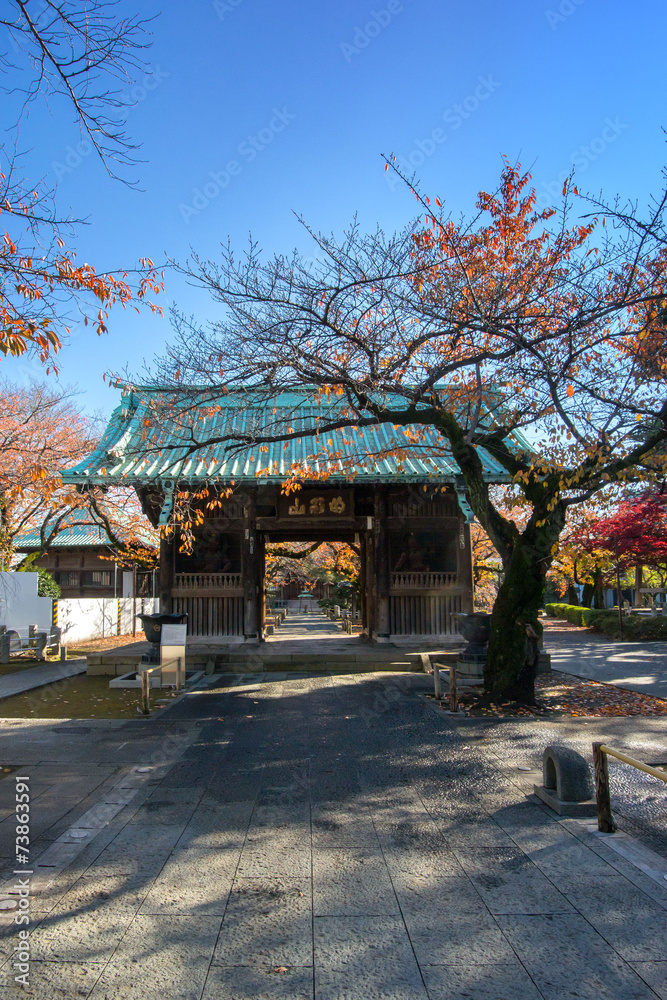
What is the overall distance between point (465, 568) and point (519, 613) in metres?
5.80

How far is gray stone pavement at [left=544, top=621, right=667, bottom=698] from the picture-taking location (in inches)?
510

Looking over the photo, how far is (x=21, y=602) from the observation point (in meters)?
17.0

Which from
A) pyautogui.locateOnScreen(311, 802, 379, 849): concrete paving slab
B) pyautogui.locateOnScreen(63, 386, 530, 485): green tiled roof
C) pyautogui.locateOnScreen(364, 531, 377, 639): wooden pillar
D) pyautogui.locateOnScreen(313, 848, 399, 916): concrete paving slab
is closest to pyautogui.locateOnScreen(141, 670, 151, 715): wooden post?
pyautogui.locateOnScreen(311, 802, 379, 849): concrete paving slab

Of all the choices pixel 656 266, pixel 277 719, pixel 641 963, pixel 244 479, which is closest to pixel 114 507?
pixel 244 479

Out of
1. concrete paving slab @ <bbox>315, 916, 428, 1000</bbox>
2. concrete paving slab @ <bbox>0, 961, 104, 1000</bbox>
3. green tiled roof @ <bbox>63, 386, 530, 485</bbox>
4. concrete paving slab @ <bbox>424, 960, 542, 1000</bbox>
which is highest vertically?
green tiled roof @ <bbox>63, 386, 530, 485</bbox>

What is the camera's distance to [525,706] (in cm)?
991

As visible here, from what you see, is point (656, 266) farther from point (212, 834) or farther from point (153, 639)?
point (153, 639)

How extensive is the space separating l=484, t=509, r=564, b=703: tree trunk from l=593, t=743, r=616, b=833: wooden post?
4946 millimetres

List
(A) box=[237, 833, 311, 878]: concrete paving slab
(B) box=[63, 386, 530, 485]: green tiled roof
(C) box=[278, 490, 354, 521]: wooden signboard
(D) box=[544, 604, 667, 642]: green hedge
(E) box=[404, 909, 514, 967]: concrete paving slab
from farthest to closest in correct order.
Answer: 1. (D) box=[544, 604, 667, 642]: green hedge
2. (C) box=[278, 490, 354, 521]: wooden signboard
3. (B) box=[63, 386, 530, 485]: green tiled roof
4. (A) box=[237, 833, 311, 878]: concrete paving slab
5. (E) box=[404, 909, 514, 967]: concrete paving slab

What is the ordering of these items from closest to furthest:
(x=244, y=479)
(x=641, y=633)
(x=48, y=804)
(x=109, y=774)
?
(x=48, y=804) < (x=109, y=774) < (x=244, y=479) < (x=641, y=633)

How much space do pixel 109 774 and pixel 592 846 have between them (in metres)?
4.65

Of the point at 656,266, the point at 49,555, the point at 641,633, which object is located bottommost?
the point at 641,633

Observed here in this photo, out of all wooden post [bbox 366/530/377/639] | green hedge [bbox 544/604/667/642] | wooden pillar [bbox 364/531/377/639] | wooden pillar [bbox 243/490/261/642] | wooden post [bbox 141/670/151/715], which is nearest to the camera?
wooden post [bbox 141/670/151/715]

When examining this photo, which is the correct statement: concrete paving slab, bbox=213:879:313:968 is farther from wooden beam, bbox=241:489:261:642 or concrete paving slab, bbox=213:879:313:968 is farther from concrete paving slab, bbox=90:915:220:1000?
wooden beam, bbox=241:489:261:642
